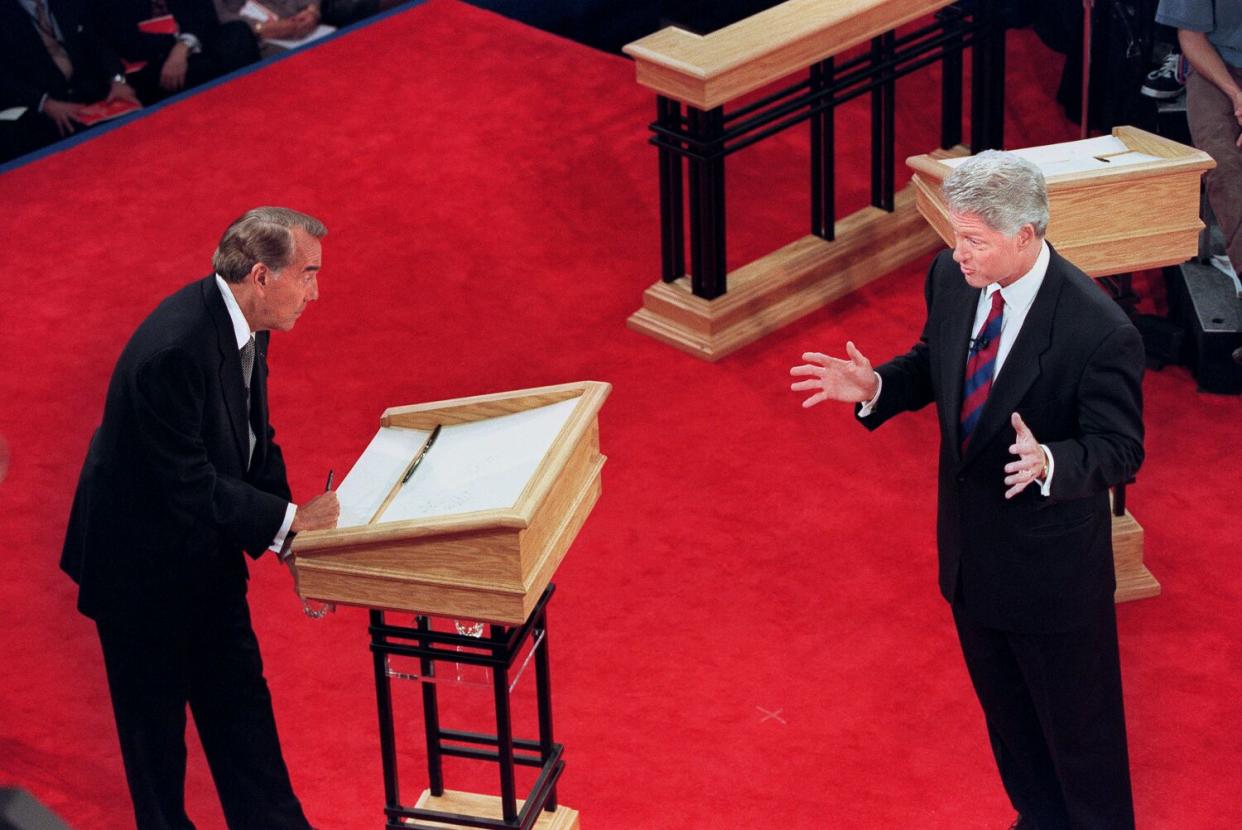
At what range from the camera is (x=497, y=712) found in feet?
10.6

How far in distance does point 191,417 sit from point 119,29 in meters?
4.69

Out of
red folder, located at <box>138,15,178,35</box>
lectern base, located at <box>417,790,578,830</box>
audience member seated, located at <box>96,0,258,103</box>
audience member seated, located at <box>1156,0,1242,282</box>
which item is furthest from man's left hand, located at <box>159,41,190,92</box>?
lectern base, located at <box>417,790,578,830</box>

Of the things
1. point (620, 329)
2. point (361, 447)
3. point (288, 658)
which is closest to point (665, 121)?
point (620, 329)

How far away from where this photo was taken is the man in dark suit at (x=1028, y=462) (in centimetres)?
310

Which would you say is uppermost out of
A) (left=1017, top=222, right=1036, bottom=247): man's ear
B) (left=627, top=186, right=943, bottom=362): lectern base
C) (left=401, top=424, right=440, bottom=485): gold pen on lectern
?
(left=1017, top=222, right=1036, bottom=247): man's ear

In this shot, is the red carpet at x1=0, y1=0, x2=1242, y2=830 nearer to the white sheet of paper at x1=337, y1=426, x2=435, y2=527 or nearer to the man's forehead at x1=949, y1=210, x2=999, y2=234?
the white sheet of paper at x1=337, y1=426, x2=435, y2=527

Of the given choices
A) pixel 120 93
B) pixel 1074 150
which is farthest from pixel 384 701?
pixel 120 93

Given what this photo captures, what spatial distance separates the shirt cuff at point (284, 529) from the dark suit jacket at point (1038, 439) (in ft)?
3.57

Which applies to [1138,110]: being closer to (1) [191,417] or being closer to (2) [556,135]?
(2) [556,135]

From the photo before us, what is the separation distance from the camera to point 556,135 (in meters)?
6.94

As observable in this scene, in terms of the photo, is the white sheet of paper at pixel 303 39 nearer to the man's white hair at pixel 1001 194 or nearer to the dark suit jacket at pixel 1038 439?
the dark suit jacket at pixel 1038 439

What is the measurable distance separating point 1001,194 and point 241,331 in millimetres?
1391

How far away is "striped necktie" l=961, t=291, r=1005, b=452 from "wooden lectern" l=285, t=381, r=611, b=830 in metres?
0.65

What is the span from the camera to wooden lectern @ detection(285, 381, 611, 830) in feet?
9.99
